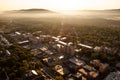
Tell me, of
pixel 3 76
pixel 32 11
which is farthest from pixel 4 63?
pixel 32 11

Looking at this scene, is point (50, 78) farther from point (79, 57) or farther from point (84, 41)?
point (84, 41)

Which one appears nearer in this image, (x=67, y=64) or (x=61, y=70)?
(x=61, y=70)

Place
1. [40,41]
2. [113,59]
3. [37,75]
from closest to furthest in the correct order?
[37,75] → [113,59] → [40,41]

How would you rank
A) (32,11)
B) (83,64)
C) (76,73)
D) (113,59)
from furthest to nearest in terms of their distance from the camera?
(32,11), (113,59), (83,64), (76,73)

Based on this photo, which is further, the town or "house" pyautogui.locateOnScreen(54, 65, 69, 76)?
"house" pyautogui.locateOnScreen(54, 65, 69, 76)

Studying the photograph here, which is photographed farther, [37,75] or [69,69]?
[69,69]

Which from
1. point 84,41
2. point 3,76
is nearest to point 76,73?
point 3,76

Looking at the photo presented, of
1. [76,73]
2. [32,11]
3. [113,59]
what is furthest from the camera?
[32,11]

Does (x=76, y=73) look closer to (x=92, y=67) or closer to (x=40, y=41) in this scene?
(x=92, y=67)

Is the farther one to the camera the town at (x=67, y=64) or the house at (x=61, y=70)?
the house at (x=61, y=70)
